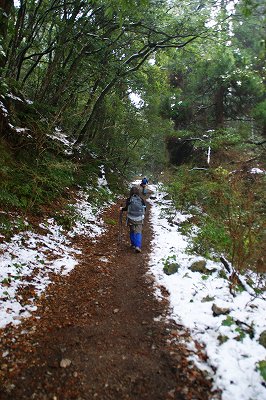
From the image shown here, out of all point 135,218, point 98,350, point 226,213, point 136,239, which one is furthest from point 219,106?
point 98,350

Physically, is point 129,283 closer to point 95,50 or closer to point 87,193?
point 87,193

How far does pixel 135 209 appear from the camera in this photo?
820 cm

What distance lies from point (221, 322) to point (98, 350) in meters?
1.79

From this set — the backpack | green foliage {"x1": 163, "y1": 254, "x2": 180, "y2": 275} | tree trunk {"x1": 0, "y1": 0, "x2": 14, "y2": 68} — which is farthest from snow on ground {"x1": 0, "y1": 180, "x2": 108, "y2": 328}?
tree trunk {"x1": 0, "y1": 0, "x2": 14, "y2": 68}

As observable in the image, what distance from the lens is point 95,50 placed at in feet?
39.0

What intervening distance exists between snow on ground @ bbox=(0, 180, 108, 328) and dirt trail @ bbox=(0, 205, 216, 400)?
0.24 metres

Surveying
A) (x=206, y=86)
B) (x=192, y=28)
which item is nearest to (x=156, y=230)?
(x=192, y=28)

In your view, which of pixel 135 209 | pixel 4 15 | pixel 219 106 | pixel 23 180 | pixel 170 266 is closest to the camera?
pixel 4 15

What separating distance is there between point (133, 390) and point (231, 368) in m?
1.14

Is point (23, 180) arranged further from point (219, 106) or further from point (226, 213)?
point (219, 106)

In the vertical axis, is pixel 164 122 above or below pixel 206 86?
below

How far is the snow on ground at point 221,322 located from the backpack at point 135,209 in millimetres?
1500

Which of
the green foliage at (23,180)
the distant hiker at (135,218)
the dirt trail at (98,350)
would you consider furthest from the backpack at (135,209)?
the dirt trail at (98,350)

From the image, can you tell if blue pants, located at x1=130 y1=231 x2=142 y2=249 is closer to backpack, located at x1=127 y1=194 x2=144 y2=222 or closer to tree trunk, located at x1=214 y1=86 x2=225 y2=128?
backpack, located at x1=127 y1=194 x2=144 y2=222
